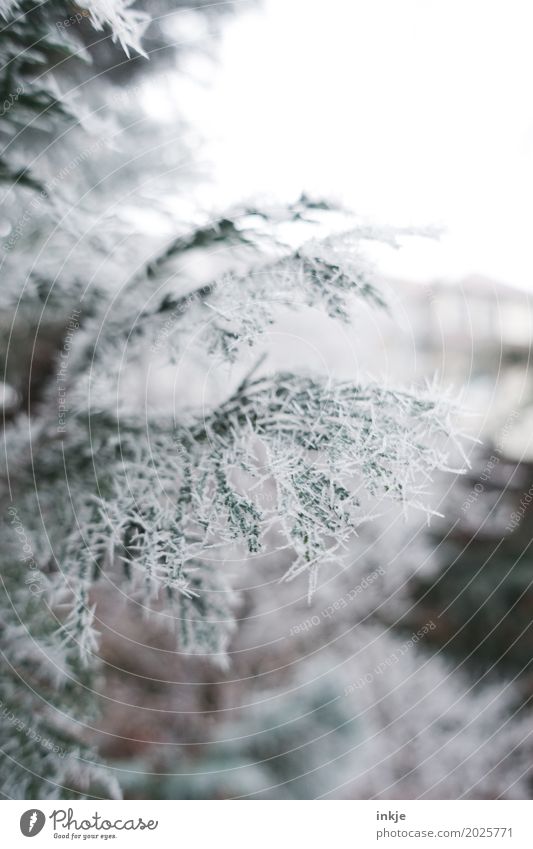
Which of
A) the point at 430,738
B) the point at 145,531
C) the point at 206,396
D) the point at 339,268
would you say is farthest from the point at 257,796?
the point at 339,268

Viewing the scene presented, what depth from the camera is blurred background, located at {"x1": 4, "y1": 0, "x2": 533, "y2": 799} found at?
521 millimetres

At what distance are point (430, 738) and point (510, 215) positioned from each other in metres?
0.56

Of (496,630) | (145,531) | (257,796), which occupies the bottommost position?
(257,796)

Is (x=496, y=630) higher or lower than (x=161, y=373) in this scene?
lower

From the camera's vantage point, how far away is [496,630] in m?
0.59

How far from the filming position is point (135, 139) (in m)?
0.51

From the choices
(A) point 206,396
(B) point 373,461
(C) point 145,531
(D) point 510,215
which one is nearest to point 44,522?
(C) point 145,531

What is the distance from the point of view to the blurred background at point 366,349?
20.5 inches

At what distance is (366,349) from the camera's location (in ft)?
1.77

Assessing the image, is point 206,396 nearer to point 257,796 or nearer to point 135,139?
point 135,139

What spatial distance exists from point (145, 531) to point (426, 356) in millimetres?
336

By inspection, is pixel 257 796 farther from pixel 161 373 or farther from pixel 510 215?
pixel 510 215

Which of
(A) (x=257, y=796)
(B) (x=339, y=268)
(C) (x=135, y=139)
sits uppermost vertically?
(C) (x=135, y=139)

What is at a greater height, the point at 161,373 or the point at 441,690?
the point at 161,373
